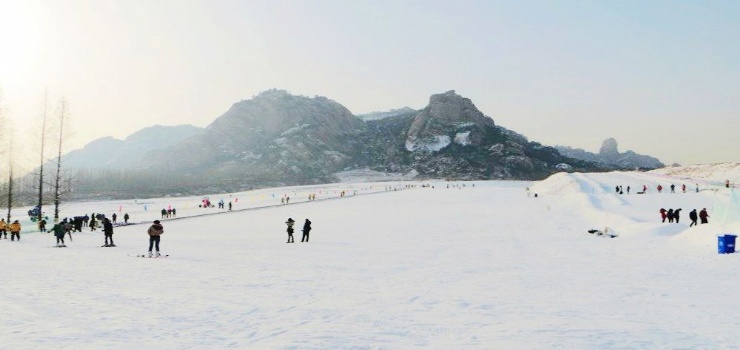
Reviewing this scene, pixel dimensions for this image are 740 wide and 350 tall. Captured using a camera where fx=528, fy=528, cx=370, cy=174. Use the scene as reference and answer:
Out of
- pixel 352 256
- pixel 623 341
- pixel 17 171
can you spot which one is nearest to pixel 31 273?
pixel 352 256

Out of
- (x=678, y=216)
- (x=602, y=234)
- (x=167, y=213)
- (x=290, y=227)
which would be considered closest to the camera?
(x=290, y=227)

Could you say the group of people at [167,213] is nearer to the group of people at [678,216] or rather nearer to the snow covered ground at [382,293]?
the snow covered ground at [382,293]

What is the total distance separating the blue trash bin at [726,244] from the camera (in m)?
21.4

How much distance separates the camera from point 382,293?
14055 mm

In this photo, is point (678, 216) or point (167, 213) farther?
point (167, 213)

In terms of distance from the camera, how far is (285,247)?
2648 centimetres

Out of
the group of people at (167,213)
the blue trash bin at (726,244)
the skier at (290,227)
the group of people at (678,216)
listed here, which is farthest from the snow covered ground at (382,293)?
the group of people at (167,213)

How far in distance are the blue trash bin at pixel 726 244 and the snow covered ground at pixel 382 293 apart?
566 millimetres

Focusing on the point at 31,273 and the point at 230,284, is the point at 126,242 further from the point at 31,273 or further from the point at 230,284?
the point at 230,284

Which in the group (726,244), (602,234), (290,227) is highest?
(726,244)

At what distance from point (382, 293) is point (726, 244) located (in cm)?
1604

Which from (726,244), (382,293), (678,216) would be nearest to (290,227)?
(382,293)

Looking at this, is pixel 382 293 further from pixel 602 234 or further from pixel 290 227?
pixel 602 234

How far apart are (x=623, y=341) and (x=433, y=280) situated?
286 inches
